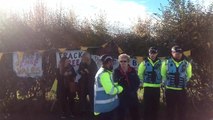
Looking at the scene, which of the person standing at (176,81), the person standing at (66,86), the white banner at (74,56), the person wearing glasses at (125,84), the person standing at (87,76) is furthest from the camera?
the white banner at (74,56)

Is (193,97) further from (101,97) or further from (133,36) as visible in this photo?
(101,97)

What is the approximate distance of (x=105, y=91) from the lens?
809 centimetres

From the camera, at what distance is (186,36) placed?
1257cm

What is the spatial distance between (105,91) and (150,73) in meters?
2.83

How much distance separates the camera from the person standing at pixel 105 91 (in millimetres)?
8039

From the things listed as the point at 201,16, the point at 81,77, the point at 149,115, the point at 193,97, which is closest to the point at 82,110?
the point at 81,77

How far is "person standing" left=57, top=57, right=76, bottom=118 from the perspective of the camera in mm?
12289

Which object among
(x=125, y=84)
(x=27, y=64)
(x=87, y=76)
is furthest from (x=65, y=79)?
(x=125, y=84)

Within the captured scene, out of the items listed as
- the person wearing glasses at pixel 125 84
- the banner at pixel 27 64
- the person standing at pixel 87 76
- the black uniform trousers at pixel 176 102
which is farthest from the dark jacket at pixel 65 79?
the black uniform trousers at pixel 176 102

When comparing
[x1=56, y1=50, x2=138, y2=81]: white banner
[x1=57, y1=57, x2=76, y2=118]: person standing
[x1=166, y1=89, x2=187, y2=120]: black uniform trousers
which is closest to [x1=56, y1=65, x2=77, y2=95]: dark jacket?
[x1=57, y1=57, x2=76, y2=118]: person standing

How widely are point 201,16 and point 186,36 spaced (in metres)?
0.74

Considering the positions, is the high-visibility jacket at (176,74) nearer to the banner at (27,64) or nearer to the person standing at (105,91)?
the person standing at (105,91)

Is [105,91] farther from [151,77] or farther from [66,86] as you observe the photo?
[66,86]

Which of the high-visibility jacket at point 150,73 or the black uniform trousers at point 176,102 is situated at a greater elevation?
the high-visibility jacket at point 150,73
